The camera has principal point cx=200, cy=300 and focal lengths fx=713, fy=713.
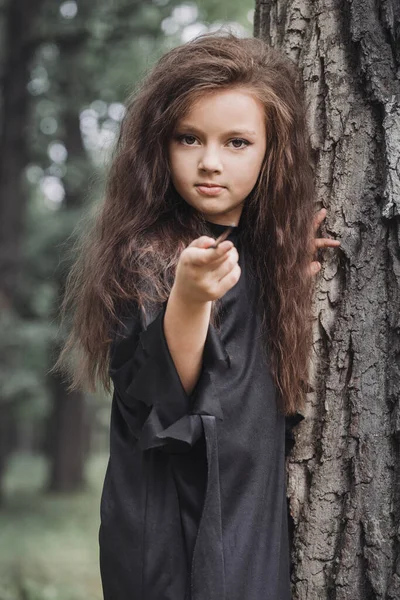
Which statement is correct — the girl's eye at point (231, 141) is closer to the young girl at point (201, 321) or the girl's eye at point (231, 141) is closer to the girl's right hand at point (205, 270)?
the young girl at point (201, 321)

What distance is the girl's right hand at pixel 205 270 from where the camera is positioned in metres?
1.38

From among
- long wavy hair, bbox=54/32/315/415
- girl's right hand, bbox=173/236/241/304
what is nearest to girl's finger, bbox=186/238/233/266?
girl's right hand, bbox=173/236/241/304

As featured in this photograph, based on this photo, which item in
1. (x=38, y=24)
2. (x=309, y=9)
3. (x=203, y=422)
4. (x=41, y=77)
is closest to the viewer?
(x=203, y=422)

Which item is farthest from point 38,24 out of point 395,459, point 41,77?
point 395,459

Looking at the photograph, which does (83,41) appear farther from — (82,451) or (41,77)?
(82,451)

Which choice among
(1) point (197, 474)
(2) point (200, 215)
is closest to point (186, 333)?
(1) point (197, 474)

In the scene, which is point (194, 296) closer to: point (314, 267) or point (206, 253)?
point (206, 253)

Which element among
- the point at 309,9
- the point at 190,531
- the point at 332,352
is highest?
the point at 309,9

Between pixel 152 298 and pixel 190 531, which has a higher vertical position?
pixel 152 298

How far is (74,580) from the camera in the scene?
26.6 ft

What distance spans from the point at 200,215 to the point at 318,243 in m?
0.37

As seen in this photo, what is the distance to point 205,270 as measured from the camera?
4.67 ft

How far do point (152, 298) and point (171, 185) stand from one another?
1.34 ft

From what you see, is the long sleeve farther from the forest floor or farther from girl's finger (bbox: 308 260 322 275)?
the forest floor
